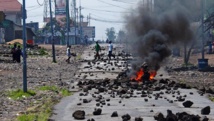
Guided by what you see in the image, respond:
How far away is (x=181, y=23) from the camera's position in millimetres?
38938

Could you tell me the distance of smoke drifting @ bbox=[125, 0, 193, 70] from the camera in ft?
118

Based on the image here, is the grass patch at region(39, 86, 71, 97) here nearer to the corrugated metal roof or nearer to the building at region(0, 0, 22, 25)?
the building at region(0, 0, 22, 25)

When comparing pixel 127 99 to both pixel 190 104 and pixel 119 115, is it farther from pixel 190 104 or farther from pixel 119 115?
pixel 119 115

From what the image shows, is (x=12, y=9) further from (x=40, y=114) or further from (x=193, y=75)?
(x=40, y=114)

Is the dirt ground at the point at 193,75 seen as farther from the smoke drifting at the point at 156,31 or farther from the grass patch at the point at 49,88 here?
the grass patch at the point at 49,88

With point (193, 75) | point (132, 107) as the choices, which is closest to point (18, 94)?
point (132, 107)

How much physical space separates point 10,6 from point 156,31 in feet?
287

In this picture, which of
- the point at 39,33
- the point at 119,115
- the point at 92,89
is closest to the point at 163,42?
the point at 92,89

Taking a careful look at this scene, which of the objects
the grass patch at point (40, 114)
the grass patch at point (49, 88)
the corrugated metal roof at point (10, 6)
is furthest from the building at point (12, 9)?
the grass patch at point (40, 114)

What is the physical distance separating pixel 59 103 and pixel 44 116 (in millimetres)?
4579

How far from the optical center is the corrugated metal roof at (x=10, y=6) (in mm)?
117688

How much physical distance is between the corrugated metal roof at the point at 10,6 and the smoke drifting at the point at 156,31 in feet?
262

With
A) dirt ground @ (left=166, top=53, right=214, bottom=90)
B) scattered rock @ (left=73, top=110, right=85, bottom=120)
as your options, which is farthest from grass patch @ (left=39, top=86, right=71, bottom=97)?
scattered rock @ (left=73, top=110, right=85, bottom=120)

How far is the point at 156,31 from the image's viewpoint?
36875 millimetres
